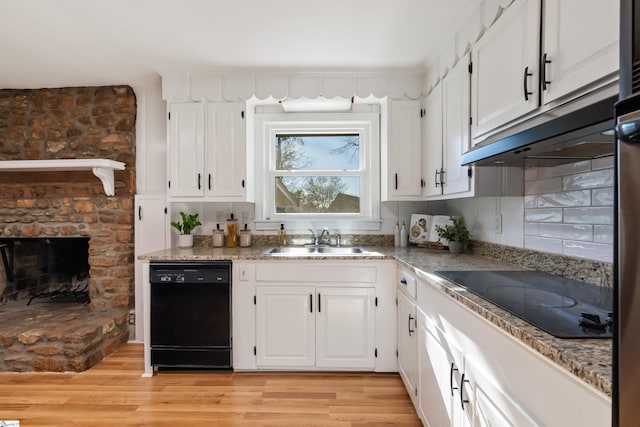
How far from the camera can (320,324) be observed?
2.52 meters

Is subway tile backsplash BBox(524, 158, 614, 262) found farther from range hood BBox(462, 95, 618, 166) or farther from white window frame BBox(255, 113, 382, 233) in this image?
white window frame BBox(255, 113, 382, 233)

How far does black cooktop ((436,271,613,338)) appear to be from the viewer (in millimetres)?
938

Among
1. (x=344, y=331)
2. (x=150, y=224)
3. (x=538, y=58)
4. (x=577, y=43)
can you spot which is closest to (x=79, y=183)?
(x=150, y=224)

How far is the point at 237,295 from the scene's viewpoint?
2531 millimetres

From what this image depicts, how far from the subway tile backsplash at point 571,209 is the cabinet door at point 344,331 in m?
1.18

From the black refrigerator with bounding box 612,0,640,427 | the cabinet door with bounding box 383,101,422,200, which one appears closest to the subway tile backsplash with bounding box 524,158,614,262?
the cabinet door with bounding box 383,101,422,200

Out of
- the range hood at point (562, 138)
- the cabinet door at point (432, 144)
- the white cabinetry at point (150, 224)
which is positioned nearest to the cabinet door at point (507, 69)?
the range hood at point (562, 138)

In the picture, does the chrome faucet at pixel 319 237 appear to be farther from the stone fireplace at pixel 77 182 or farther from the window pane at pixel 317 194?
the stone fireplace at pixel 77 182

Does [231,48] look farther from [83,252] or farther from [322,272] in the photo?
[83,252]

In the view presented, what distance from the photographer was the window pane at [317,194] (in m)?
3.29

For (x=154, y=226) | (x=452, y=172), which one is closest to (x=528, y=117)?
(x=452, y=172)

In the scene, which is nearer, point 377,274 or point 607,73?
point 607,73

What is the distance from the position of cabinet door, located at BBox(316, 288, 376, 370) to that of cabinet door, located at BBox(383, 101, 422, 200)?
36.9 inches

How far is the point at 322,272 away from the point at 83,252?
8.03 ft
